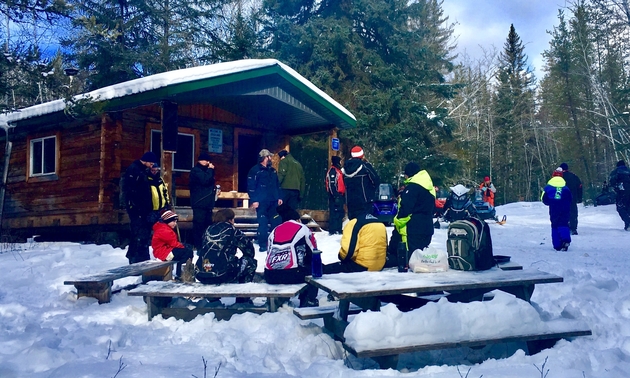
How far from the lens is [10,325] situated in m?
5.20

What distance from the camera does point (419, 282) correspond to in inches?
178

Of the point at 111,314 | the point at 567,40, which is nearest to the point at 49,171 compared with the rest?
the point at 111,314

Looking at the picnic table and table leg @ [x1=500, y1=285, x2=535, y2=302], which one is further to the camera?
table leg @ [x1=500, y1=285, x2=535, y2=302]

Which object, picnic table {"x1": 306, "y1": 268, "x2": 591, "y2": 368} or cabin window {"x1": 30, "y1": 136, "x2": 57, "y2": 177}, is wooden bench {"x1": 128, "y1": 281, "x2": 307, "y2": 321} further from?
cabin window {"x1": 30, "y1": 136, "x2": 57, "y2": 177}

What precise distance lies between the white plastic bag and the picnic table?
0.10m

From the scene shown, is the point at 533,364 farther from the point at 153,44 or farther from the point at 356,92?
the point at 153,44

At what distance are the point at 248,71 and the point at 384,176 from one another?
899 centimetres

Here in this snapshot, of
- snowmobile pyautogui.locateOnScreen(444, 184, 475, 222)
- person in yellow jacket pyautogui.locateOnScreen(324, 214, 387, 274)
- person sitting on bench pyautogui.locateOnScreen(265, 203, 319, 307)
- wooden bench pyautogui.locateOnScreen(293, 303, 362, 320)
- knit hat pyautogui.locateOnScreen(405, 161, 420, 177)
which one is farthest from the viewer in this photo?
snowmobile pyautogui.locateOnScreen(444, 184, 475, 222)

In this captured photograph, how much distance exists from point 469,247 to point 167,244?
14.6ft

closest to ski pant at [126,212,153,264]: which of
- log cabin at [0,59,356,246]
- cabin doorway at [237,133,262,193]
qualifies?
log cabin at [0,59,356,246]

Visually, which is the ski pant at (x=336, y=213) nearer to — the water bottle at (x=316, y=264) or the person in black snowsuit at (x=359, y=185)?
the person in black snowsuit at (x=359, y=185)

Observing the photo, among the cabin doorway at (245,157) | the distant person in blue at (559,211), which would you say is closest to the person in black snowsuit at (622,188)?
the distant person in blue at (559,211)

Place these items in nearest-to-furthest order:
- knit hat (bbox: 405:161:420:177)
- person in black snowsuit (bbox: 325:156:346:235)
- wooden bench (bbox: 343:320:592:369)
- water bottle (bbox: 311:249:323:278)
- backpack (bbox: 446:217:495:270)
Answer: wooden bench (bbox: 343:320:592:369) < water bottle (bbox: 311:249:323:278) < backpack (bbox: 446:217:495:270) < knit hat (bbox: 405:161:420:177) < person in black snowsuit (bbox: 325:156:346:235)

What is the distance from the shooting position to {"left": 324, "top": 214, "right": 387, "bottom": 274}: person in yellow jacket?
619 cm
